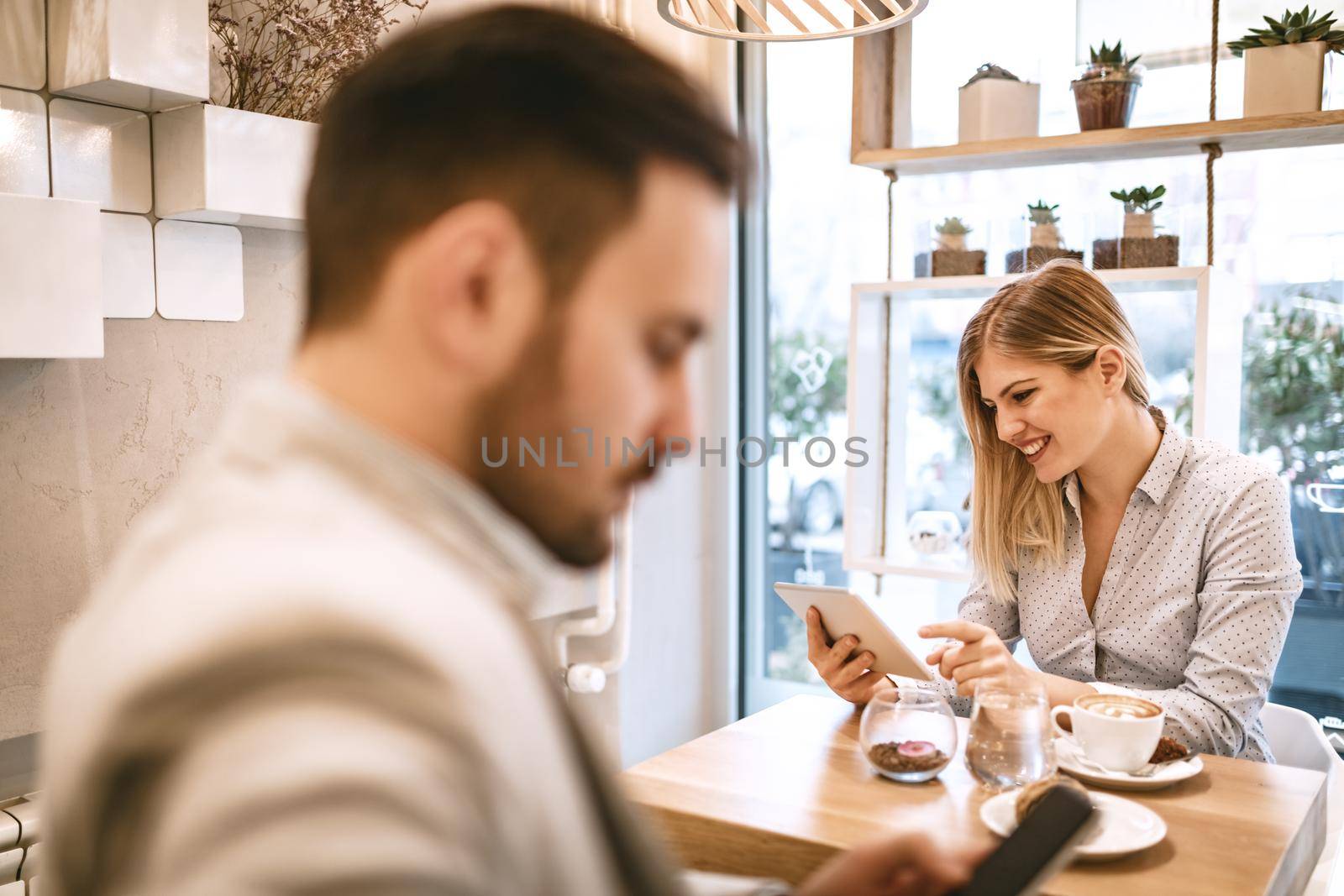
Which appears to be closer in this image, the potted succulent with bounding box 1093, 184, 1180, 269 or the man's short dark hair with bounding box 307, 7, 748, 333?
the man's short dark hair with bounding box 307, 7, 748, 333

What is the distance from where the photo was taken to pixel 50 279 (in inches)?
66.9

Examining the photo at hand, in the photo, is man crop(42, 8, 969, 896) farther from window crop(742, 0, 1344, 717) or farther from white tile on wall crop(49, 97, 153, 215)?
window crop(742, 0, 1344, 717)

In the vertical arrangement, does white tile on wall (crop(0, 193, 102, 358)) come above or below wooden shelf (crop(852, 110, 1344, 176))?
below

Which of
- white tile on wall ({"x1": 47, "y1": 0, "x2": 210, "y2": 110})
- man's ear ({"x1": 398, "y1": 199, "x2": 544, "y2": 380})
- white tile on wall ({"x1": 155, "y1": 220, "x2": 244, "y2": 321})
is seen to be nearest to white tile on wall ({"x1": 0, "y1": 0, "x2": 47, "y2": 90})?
white tile on wall ({"x1": 47, "y1": 0, "x2": 210, "y2": 110})

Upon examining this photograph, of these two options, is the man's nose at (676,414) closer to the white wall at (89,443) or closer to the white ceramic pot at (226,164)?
the white ceramic pot at (226,164)

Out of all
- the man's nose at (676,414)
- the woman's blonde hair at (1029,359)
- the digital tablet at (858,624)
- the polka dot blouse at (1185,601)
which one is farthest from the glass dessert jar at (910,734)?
the man's nose at (676,414)

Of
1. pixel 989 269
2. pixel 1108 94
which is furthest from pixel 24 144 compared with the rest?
pixel 1108 94

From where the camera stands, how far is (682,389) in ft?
1.80

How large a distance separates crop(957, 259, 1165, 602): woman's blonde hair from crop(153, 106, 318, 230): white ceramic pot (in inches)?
49.4

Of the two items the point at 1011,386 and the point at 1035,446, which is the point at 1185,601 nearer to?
the point at 1035,446

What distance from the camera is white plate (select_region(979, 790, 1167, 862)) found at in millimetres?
1121

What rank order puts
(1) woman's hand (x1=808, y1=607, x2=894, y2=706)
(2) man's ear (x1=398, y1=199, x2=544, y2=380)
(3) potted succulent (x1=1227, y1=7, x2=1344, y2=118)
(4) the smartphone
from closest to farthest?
(2) man's ear (x1=398, y1=199, x2=544, y2=380) → (4) the smartphone → (1) woman's hand (x1=808, y1=607, x2=894, y2=706) → (3) potted succulent (x1=1227, y1=7, x2=1344, y2=118)

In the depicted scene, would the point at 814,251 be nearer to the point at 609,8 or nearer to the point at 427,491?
the point at 609,8

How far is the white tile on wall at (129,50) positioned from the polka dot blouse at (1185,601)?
5.46 ft
